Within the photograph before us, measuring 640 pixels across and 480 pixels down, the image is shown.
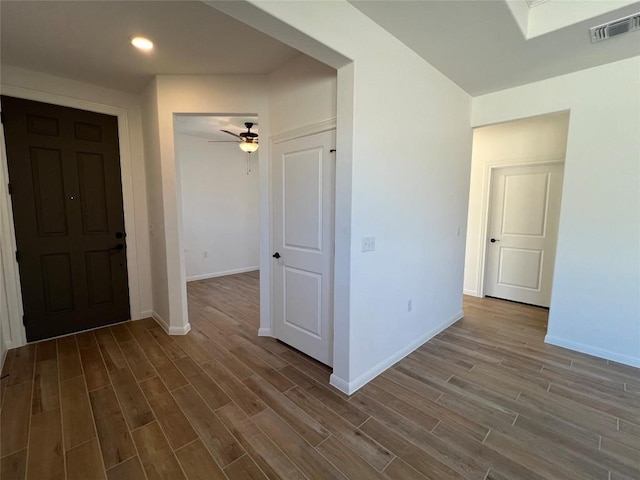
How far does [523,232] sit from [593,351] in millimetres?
1875

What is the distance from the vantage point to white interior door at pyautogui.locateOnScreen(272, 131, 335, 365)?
2.42 m

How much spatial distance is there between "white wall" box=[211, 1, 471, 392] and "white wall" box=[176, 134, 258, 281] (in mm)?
A: 3259

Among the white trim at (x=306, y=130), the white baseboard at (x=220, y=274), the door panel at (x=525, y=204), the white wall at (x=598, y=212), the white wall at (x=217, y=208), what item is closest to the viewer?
the white trim at (x=306, y=130)

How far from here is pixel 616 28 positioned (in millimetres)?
2016

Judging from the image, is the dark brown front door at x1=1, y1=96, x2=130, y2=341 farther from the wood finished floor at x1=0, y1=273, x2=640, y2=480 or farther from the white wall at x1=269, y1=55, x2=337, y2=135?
the white wall at x1=269, y1=55, x2=337, y2=135

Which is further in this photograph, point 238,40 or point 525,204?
point 525,204

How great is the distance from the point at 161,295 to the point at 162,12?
278 cm

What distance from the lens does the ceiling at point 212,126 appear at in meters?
4.27

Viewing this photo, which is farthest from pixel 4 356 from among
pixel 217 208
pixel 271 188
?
pixel 217 208

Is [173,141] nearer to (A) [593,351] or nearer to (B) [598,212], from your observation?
(B) [598,212]

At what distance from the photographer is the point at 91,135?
10.5 ft

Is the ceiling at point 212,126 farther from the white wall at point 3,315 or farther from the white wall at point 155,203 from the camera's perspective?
the white wall at point 3,315

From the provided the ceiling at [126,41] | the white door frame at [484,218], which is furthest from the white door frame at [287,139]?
the white door frame at [484,218]

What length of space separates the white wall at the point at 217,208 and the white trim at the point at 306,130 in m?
2.48
